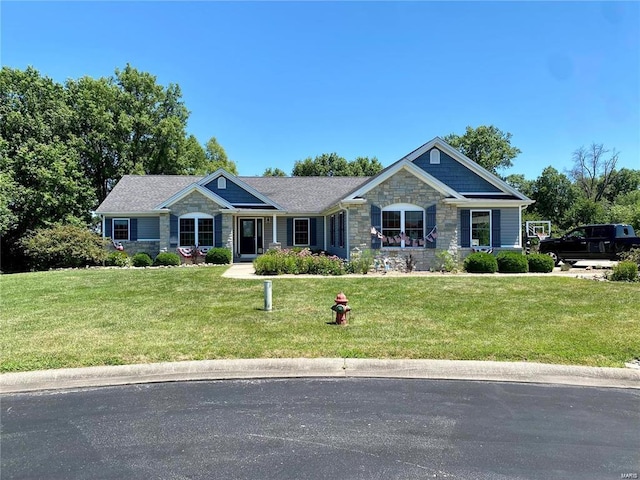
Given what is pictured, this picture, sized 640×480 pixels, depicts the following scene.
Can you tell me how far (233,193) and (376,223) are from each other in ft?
29.2

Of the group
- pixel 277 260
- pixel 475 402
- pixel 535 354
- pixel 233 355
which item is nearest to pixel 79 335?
pixel 233 355

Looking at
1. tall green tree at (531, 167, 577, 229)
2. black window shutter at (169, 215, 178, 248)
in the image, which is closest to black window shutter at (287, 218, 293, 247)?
black window shutter at (169, 215, 178, 248)

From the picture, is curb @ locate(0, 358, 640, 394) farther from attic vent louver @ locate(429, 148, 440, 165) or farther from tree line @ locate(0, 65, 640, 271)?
tree line @ locate(0, 65, 640, 271)

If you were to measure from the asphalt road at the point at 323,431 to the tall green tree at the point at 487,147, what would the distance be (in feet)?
151

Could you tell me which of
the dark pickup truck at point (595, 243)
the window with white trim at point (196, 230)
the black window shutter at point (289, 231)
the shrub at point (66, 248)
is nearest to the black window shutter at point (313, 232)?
the black window shutter at point (289, 231)

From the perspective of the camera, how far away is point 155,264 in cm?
2103

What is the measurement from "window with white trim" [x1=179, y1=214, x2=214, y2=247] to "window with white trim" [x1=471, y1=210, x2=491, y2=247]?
13046 mm

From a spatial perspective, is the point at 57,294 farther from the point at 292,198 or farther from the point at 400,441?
the point at 292,198

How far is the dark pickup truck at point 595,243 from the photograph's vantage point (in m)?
17.9

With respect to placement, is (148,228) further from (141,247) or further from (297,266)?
(297,266)

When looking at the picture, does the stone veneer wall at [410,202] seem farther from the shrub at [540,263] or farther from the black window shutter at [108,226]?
the black window shutter at [108,226]

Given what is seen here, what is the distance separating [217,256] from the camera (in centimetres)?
2086

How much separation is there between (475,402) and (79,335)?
6.09 metres

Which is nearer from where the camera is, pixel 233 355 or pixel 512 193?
pixel 233 355
